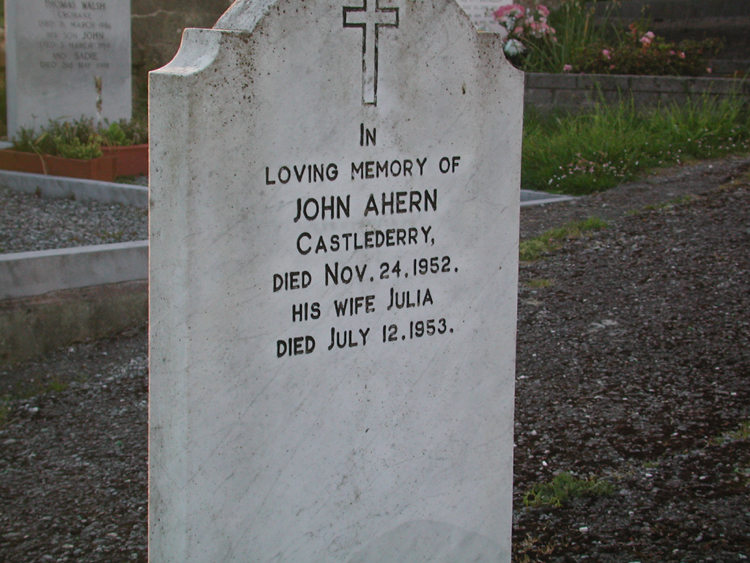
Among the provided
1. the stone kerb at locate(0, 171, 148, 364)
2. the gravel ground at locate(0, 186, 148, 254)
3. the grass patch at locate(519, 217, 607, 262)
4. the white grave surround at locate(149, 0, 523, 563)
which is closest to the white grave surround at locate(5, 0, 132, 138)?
the gravel ground at locate(0, 186, 148, 254)

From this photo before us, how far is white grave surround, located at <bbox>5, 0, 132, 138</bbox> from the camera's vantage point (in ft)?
25.3

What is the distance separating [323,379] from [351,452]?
228 mm

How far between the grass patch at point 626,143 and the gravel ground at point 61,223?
4.14m

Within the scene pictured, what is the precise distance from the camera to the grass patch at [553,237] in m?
6.11

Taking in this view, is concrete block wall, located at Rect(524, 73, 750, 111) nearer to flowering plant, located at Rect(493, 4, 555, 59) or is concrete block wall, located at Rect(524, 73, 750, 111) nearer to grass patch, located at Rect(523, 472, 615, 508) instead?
flowering plant, located at Rect(493, 4, 555, 59)

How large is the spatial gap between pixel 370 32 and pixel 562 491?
175 centimetres

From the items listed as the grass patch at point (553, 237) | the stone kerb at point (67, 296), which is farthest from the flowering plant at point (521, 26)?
the stone kerb at point (67, 296)

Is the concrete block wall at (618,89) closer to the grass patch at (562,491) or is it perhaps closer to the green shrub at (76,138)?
the green shrub at (76,138)

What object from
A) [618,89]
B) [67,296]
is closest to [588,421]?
[67,296]

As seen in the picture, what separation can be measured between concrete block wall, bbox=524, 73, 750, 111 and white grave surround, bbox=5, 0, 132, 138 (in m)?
5.04

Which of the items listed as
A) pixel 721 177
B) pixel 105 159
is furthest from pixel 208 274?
pixel 721 177

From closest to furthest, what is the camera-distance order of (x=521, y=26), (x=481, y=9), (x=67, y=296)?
(x=67, y=296), (x=521, y=26), (x=481, y=9)

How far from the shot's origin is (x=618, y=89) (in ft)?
32.8

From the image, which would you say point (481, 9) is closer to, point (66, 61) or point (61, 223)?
point (66, 61)
